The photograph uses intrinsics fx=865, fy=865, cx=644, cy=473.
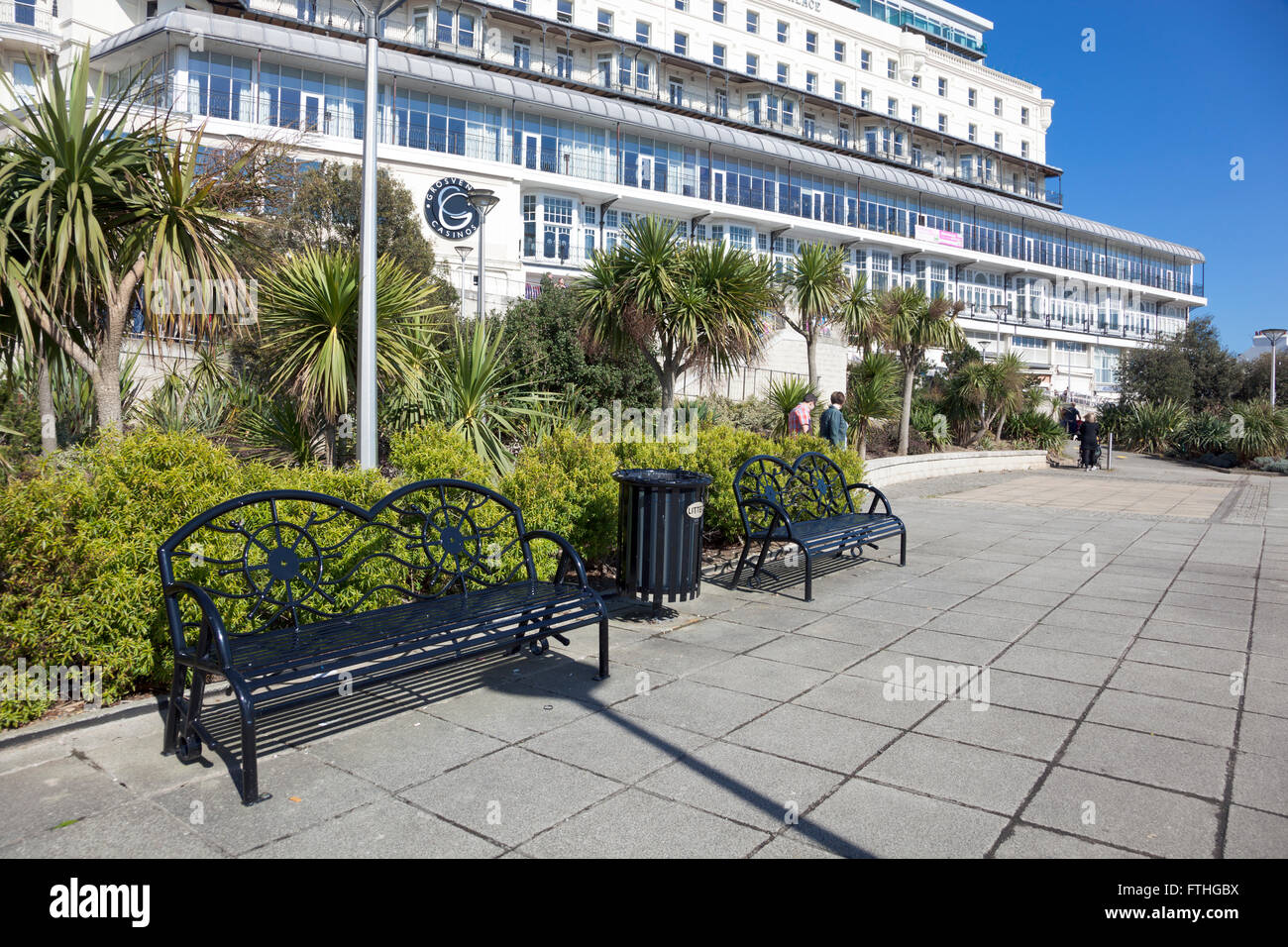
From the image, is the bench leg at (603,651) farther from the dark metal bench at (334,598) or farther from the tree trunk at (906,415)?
the tree trunk at (906,415)


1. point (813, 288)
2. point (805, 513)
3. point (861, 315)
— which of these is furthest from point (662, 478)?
point (861, 315)

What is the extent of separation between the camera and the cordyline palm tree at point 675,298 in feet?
36.3

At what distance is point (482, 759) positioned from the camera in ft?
12.2

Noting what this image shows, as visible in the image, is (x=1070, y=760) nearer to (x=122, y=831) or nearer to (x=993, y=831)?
(x=993, y=831)

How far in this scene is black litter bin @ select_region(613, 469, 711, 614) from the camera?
5.84 meters

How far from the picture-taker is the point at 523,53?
1833 inches

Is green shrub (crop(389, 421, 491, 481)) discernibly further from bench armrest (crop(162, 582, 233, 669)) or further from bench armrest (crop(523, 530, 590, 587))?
bench armrest (crop(162, 582, 233, 669))

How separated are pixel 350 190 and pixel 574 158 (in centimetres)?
1733

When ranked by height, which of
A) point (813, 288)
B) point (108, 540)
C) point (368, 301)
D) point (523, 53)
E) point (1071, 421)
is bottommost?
point (108, 540)

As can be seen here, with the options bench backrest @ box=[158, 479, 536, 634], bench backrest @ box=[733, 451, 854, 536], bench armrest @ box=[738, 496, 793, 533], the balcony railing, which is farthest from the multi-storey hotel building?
bench backrest @ box=[158, 479, 536, 634]

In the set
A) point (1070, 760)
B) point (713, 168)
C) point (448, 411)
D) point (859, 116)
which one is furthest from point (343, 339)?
point (859, 116)

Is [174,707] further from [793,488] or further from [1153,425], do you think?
[1153,425]

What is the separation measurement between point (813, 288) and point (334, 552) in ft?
46.2

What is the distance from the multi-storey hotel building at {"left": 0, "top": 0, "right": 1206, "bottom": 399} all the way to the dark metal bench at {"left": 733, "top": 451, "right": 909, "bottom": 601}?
405 inches
